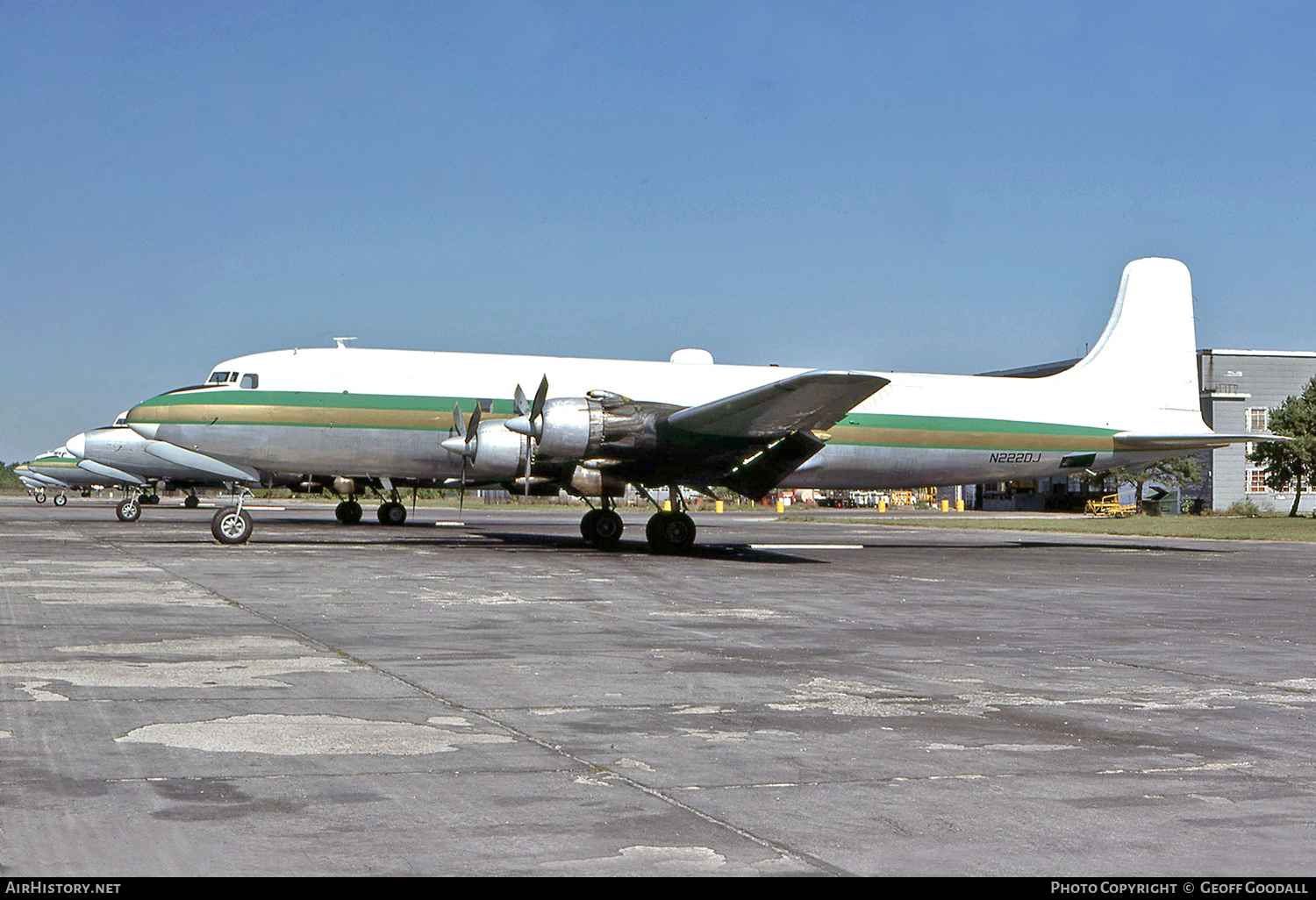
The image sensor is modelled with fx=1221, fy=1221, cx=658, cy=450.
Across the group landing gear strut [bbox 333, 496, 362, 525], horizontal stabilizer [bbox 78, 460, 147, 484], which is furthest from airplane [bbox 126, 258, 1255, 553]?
horizontal stabilizer [bbox 78, 460, 147, 484]

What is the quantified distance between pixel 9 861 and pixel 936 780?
4011 millimetres

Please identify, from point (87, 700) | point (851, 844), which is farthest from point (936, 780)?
point (87, 700)

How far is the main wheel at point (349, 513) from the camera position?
121 ft

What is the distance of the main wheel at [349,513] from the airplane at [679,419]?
819 cm

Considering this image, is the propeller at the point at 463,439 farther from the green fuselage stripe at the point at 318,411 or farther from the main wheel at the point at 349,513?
the main wheel at the point at 349,513

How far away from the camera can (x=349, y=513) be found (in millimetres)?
37344

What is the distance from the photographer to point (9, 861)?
4379 millimetres

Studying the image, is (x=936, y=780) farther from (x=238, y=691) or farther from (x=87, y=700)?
(x=87, y=700)

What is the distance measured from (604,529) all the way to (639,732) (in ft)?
64.7

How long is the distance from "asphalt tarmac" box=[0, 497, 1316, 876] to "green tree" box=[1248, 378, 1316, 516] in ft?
175

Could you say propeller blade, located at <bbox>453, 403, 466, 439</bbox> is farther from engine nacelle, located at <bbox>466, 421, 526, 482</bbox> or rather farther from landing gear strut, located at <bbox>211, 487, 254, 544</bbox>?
landing gear strut, located at <bbox>211, 487, 254, 544</bbox>

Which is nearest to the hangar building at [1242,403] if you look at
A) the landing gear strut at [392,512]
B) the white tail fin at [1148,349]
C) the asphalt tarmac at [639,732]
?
the white tail fin at [1148,349]

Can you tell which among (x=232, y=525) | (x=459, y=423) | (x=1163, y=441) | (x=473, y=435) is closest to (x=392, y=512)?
(x=232, y=525)

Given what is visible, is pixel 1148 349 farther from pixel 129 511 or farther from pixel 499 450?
pixel 129 511
